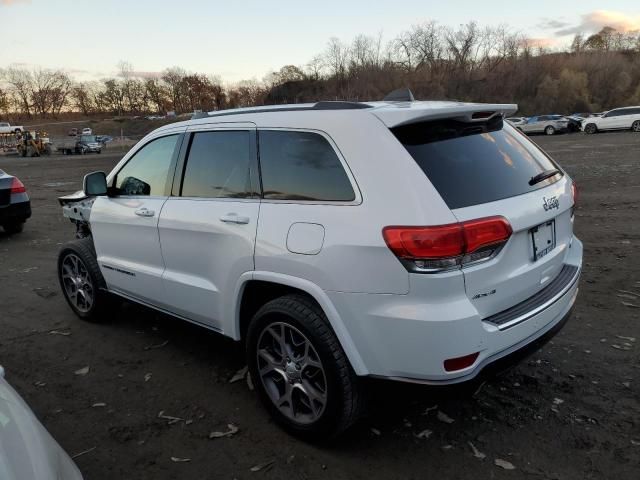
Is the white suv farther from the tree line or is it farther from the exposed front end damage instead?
the tree line

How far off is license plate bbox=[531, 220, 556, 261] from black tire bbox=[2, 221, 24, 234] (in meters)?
9.25

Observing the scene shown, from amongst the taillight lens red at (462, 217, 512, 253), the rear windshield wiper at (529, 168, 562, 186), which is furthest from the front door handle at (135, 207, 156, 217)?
the rear windshield wiper at (529, 168, 562, 186)

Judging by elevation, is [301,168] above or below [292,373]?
above

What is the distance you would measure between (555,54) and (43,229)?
8945cm

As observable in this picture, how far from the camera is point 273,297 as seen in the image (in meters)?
3.09

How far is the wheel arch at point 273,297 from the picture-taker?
2537 millimetres

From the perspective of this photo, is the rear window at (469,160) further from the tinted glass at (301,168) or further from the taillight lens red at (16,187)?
the taillight lens red at (16,187)

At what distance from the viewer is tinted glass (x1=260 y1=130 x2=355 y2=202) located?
2654 millimetres

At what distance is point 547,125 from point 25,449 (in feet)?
142

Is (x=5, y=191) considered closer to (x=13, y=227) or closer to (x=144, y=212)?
(x=13, y=227)

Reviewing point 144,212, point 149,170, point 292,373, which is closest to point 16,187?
point 149,170

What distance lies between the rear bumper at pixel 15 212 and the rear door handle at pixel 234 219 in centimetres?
748

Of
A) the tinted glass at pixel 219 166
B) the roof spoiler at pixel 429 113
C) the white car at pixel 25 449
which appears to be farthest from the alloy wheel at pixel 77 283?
the roof spoiler at pixel 429 113

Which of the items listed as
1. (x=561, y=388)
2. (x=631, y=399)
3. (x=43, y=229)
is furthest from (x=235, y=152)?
(x=43, y=229)
